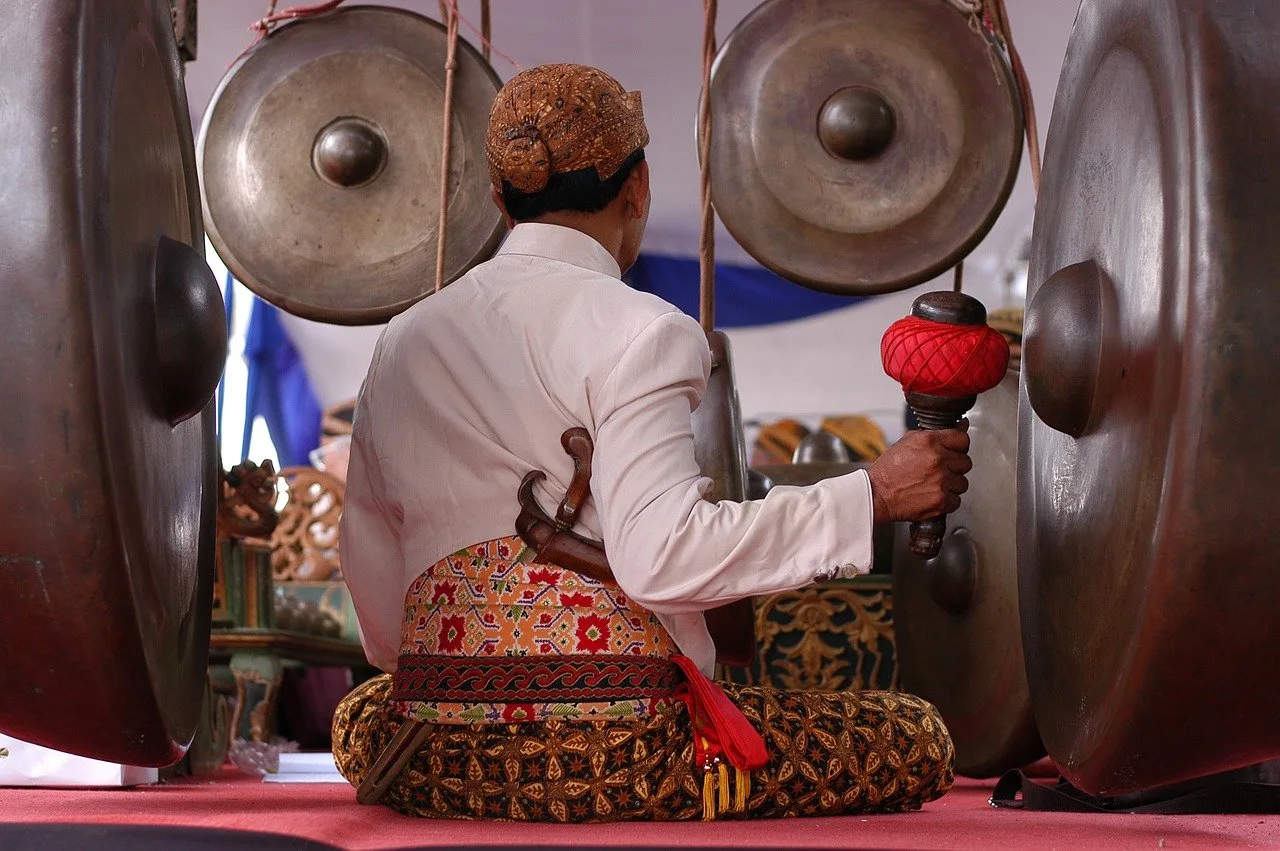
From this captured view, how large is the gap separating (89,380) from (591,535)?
1.81 ft

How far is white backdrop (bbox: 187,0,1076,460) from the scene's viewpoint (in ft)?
16.7

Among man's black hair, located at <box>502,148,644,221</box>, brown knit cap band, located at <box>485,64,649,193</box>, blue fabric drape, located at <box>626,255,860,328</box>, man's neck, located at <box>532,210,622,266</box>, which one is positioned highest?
blue fabric drape, located at <box>626,255,860,328</box>

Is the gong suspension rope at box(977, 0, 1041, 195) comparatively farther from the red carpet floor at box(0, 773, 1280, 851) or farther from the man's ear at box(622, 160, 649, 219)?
the red carpet floor at box(0, 773, 1280, 851)

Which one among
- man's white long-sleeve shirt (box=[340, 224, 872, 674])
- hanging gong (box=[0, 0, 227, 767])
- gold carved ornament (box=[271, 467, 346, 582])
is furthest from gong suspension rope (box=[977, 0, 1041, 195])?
gold carved ornament (box=[271, 467, 346, 582])

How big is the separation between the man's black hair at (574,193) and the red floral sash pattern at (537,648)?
1.27 feet

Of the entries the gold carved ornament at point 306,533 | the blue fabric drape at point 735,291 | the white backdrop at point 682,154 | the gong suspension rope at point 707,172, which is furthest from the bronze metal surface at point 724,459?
the blue fabric drape at point 735,291

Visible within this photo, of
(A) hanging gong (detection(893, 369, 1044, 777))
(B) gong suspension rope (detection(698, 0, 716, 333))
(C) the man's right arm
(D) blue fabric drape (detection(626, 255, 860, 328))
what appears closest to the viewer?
(C) the man's right arm

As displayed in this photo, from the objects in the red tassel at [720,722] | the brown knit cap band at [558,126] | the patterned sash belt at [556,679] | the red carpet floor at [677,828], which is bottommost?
the red carpet floor at [677,828]

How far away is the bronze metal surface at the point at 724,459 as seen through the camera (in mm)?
2059

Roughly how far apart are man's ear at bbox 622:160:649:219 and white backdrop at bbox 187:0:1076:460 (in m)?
3.16

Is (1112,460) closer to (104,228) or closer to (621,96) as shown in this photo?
(621,96)

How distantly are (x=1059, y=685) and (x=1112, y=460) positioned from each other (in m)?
0.32

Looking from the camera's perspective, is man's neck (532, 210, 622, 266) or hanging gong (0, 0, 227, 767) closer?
hanging gong (0, 0, 227, 767)

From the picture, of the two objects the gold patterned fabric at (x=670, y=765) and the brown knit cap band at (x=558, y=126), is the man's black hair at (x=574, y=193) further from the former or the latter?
the gold patterned fabric at (x=670, y=765)
